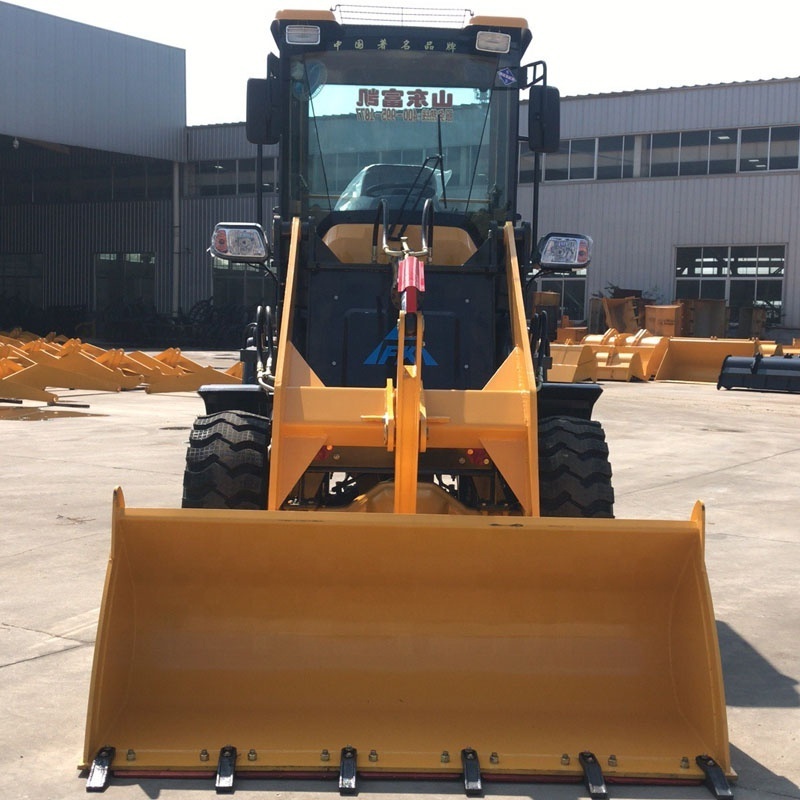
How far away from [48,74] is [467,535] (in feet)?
114

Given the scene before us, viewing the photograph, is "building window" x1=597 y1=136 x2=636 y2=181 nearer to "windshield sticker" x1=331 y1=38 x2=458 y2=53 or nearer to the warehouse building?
the warehouse building

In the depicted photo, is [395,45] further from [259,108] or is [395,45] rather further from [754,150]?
[754,150]

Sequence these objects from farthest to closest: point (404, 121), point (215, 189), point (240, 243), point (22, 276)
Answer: point (22, 276)
point (215, 189)
point (404, 121)
point (240, 243)

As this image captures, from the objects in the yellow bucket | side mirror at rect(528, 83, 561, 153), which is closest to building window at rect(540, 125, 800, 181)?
side mirror at rect(528, 83, 561, 153)

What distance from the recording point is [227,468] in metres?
5.22

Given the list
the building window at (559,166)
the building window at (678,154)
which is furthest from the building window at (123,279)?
the building window at (678,154)

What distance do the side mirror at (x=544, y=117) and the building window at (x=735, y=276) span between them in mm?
26867

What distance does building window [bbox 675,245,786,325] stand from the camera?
1244 inches

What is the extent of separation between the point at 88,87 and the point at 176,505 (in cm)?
3136

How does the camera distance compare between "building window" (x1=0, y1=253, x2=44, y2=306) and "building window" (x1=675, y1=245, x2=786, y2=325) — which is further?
"building window" (x1=0, y1=253, x2=44, y2=306)

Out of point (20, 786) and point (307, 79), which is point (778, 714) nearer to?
point (20, 786)

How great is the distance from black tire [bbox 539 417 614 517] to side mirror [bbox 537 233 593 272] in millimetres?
1060

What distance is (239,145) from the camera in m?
40.8

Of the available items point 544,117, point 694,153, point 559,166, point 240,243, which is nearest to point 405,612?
point 240,243
